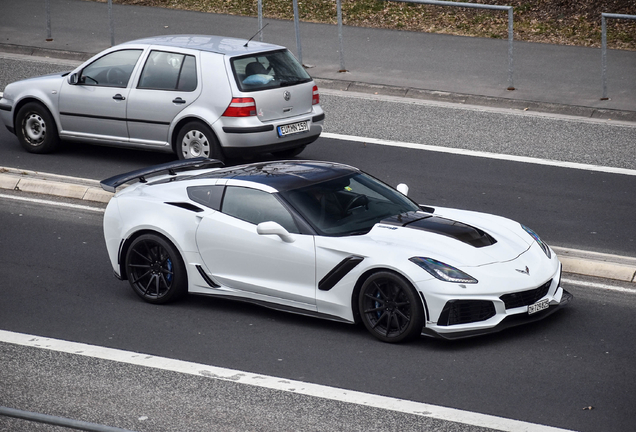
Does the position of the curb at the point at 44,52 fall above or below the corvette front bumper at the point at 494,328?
above

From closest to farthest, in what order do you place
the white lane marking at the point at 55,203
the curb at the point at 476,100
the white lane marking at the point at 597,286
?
the white lane marking at the point at 597,286
the white lane marking at the point at 55,203
the curb at the point at 476,100

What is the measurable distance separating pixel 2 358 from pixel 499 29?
16.4m

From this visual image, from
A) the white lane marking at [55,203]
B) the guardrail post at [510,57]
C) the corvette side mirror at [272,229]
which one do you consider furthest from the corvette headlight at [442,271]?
the guardrail post at [510,57]

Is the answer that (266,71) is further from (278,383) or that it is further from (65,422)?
(65,422)

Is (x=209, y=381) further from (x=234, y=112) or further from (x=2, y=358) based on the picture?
(x=234, y=112)

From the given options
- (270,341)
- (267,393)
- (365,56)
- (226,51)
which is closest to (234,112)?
(226,51)

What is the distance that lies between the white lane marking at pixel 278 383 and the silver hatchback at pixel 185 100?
5165 mm

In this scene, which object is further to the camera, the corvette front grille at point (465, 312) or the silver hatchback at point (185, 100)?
the silver hatchback at point (185, 100)

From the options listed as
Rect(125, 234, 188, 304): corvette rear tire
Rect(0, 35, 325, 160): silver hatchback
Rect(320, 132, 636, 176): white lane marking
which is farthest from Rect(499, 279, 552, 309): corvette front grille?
Rect(320, 132, 636, 176): white lane marking

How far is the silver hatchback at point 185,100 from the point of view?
1260 cm

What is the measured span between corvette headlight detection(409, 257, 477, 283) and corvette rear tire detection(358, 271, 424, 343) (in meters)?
0.19

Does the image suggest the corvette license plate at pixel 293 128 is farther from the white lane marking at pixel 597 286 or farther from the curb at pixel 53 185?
the white lane marking at pixel 597 286

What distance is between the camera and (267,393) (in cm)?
688

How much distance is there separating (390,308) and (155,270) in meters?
2.31
